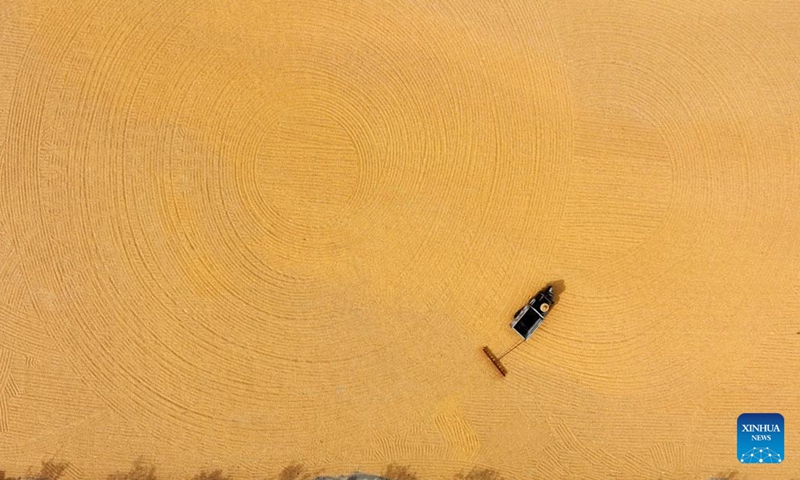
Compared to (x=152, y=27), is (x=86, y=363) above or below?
below

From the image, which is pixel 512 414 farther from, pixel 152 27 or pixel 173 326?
pixel 152 27

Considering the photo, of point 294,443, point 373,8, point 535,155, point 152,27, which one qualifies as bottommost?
point 294,443

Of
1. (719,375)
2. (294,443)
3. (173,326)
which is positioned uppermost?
(719,375)

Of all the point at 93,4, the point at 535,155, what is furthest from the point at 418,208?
the point at 93,4

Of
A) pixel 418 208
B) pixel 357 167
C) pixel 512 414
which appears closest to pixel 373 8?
pixel 357 167

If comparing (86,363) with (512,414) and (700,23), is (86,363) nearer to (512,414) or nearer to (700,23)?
(512,414)

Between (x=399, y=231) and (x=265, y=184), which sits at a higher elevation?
(x=265, y=184)
